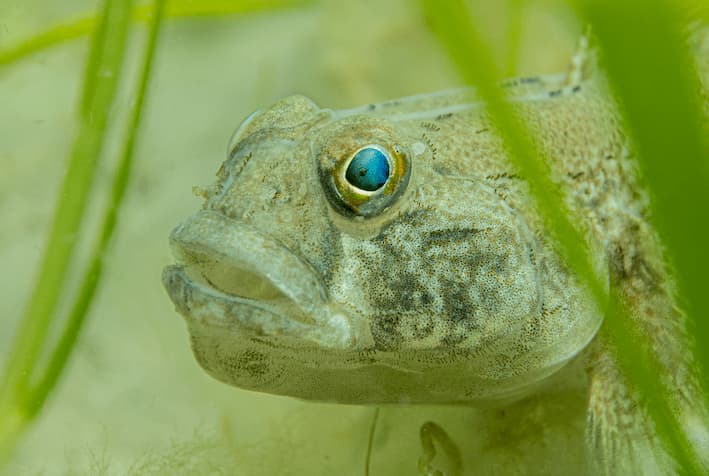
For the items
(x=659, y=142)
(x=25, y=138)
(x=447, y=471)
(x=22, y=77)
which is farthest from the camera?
(x=22, y=77)

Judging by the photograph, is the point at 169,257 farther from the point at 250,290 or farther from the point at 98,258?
the point at 250,290

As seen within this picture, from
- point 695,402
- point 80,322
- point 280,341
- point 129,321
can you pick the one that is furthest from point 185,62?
point 695,402

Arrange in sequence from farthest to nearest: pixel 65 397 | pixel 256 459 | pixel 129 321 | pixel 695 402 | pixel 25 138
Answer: pixel 25 138 < pixel 129 321 < pixel 65 397 < pixel 256 459 < pixel 695 402

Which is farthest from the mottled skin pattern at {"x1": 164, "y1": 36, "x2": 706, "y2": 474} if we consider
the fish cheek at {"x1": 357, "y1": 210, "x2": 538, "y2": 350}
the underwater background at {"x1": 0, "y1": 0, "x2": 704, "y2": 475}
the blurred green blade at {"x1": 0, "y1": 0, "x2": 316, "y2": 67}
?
the blurred green blade at {"x1": 0, "y1": 0, "x2": 316, "y2": 67}

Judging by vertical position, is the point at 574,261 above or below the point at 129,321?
below

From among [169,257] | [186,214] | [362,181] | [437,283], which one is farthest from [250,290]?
[186,214]

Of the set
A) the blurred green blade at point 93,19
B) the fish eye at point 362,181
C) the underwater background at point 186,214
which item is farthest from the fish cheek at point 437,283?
the blurred green blade at point 93,19

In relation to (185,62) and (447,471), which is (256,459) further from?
(185,62)

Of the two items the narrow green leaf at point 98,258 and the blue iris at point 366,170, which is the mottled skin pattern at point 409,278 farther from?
the narrow green leaf at point 98,258
